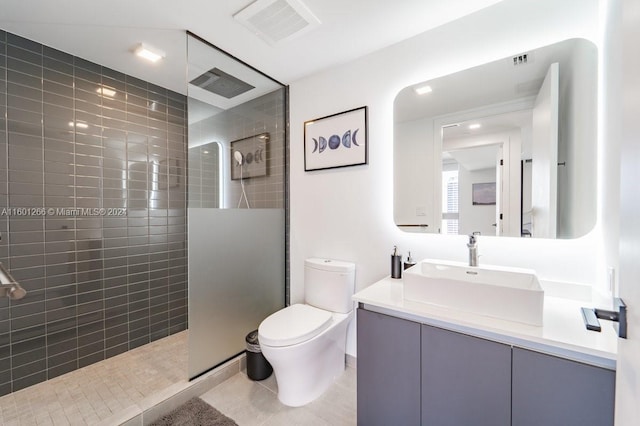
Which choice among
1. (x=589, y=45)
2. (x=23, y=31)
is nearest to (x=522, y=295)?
(x=589, y=45)

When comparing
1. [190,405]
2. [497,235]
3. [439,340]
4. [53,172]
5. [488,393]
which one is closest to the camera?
[488,393]

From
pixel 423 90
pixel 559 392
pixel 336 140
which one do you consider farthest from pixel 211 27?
pixel 559 392

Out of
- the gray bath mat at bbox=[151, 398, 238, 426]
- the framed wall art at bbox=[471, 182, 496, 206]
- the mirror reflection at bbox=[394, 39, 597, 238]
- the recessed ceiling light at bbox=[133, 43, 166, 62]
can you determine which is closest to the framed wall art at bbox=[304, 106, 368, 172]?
the mirror reflection at bbox=[394, 39, 597, 238]

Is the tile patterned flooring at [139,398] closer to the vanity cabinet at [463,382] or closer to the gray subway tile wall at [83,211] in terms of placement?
the gray subway tile wall at [83,211]

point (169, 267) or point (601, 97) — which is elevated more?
point (601, 97)

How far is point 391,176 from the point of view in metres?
1.88

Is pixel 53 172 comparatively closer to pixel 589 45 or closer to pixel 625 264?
pixel 625 264

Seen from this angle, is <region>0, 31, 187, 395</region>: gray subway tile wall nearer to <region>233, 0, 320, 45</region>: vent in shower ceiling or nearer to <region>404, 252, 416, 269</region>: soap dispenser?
<region>233, 0, 320, 45</region>: vent in shower ceiling

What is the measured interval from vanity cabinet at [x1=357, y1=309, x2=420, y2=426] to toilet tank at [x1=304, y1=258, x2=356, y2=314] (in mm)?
568

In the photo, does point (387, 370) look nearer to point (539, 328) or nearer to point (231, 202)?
point (539, 328)

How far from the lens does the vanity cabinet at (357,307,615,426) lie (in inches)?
35.2

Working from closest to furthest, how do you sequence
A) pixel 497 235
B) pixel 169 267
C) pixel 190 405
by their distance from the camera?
pixel 497 235, pixel 190 405, pixel 169 267

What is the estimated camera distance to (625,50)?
638 millimetres

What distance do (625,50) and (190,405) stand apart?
242 cm
